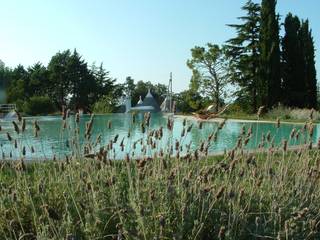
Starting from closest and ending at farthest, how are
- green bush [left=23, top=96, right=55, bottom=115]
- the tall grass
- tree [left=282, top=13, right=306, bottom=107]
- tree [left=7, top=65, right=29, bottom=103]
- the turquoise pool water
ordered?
the tall grass, the turquoise pool water, tree [left=282, top=13, right=306, bottom=107], green bush [left=23, top=96, right=55, bottom=115], tree [left=7, top=65, right=29, bottom=103]

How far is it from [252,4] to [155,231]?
2981 centimetres

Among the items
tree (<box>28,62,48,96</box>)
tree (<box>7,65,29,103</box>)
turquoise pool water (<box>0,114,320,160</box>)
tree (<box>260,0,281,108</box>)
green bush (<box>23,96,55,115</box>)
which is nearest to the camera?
turquoise pool water (<box>0,114,320,160</box>)

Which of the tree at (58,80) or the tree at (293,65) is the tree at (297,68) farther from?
the tree at (58,80)

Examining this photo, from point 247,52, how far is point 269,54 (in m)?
4.71

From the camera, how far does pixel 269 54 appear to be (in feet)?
84.7

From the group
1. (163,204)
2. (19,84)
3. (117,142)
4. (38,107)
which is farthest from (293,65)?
(163,204)

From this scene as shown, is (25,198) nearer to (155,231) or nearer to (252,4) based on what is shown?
(155,231)

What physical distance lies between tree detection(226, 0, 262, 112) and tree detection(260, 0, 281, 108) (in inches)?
94.1

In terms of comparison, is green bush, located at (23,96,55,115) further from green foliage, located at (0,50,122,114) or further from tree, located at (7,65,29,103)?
green foliage, located at (0,50,122,114)

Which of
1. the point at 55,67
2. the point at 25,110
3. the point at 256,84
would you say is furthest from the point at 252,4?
the point at 55,67

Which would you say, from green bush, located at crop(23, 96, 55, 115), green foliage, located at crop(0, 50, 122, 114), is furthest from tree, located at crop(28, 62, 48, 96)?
green bush, located at crop(23, 96, 55, 115)

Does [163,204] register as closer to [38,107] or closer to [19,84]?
[38,107]

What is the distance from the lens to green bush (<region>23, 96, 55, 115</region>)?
32.2 m

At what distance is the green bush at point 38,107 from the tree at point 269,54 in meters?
15.8
